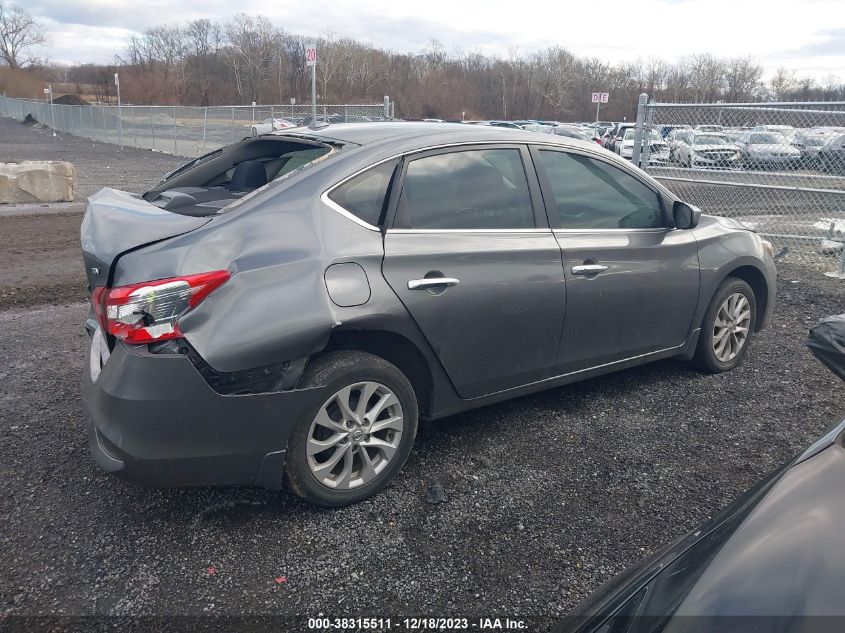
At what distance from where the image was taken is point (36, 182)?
523 inches

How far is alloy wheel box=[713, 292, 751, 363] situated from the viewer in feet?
15.5

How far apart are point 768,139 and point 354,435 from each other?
8.19 m

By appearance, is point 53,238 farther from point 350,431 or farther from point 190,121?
point 190,121

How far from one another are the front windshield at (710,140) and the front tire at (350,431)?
7909 millimetres

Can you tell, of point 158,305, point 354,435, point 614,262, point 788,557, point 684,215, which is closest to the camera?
point 788,557

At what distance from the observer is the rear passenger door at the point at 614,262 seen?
381 centimetres

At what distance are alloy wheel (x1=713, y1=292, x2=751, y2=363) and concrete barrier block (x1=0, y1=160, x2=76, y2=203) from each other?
42.2 ft

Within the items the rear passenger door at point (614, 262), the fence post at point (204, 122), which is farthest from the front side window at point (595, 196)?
the fence post at point (204, 122)

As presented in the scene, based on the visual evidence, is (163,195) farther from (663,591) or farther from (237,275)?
(663,591)

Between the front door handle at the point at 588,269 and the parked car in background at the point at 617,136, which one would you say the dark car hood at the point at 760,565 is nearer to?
the front door handle at the point at 588,269

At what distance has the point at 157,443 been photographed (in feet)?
8.80

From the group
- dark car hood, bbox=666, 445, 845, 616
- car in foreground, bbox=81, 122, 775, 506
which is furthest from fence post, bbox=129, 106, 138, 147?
dark car hood, bbox=666, 445, 845, 616

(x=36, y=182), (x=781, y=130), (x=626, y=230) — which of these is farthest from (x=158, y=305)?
(x=36, y=182)

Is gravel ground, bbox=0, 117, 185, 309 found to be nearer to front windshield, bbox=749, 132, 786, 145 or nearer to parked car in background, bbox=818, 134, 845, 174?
front windshield, bbox=749, 132, 786, 145
